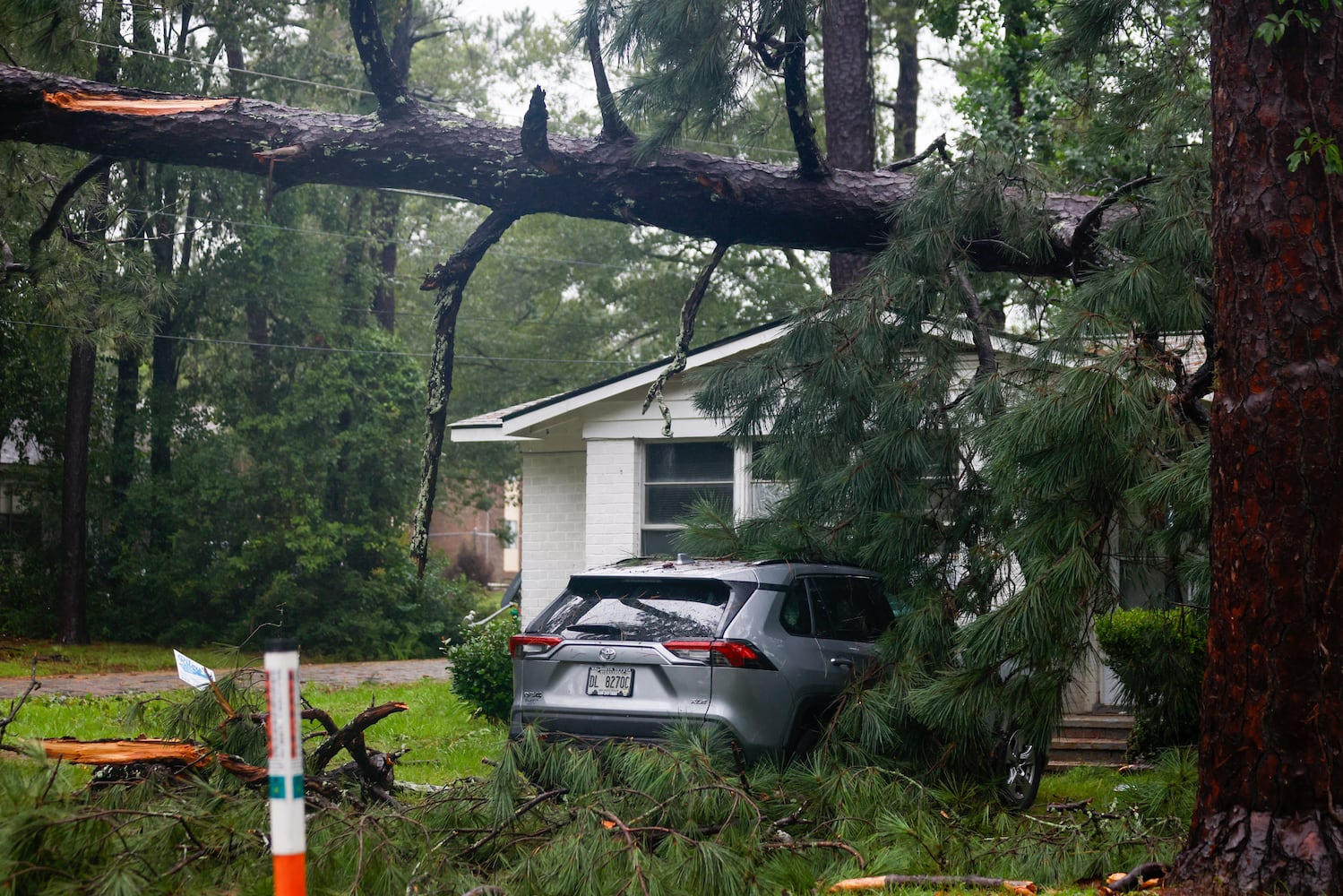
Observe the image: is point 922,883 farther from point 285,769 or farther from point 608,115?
point 608,115

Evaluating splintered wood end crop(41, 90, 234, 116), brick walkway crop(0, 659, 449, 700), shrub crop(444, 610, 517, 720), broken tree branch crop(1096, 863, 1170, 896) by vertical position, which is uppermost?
splintered wood end crop(41, 90, 234, 116)

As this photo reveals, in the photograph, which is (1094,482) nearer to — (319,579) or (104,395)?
(319,579)

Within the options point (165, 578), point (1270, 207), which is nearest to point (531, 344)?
point (165, 578)

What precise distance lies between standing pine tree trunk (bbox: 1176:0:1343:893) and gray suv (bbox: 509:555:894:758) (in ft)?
7.75

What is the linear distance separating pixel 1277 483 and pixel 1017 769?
11.3 feet

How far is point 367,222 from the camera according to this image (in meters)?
26.6

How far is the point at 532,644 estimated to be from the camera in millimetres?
6762

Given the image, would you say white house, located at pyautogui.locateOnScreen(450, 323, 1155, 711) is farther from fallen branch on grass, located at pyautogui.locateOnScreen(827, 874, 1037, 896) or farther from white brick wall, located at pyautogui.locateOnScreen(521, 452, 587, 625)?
fallen branch on grass, located at pyautogui.locateOnScreen(827, 874, 1037, 896)

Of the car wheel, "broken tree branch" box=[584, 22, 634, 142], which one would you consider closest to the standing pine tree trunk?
the car wheel

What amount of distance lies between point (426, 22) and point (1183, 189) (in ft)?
68.9

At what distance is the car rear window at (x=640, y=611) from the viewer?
21.5ft

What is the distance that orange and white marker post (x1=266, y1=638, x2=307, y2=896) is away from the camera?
281 cm

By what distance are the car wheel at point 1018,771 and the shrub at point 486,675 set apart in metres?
5.94

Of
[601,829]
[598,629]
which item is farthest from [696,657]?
[601,829]
